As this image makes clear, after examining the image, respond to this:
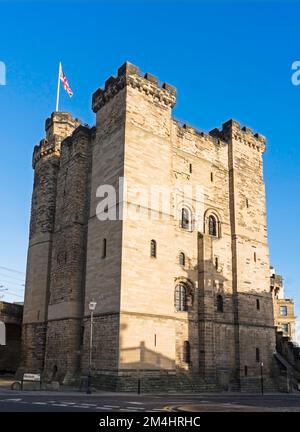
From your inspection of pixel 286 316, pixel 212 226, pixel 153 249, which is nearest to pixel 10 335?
pixel 153 249

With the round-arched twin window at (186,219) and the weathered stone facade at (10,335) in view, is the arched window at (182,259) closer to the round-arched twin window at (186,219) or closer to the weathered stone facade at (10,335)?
the round-arched twin window at (186,219)

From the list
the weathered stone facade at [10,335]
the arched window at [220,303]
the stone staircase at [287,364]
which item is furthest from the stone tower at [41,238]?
the stone staircase at [287,364]

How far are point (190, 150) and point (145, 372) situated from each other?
15192mm

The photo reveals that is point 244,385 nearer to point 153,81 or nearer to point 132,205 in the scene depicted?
point 132,205

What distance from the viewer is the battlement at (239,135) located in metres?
34.0

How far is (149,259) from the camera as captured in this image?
25.1 metres

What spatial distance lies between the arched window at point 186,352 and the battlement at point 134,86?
15.3 metres

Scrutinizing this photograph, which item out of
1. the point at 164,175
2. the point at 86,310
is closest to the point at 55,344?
→ the point at 86,310

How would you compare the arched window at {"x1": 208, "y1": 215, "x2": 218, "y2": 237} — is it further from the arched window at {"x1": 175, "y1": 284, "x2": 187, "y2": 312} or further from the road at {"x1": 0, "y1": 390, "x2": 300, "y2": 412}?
the road at {"x1": 0, "y1": 390, "x2": 300, "y2": 412}

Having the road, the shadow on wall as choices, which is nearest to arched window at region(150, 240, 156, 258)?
the shadow on wall

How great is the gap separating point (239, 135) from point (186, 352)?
16961mm

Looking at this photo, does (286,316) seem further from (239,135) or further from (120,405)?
(120,405)

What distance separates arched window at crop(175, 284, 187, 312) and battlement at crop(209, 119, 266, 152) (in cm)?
1273

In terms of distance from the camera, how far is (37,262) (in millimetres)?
33312
